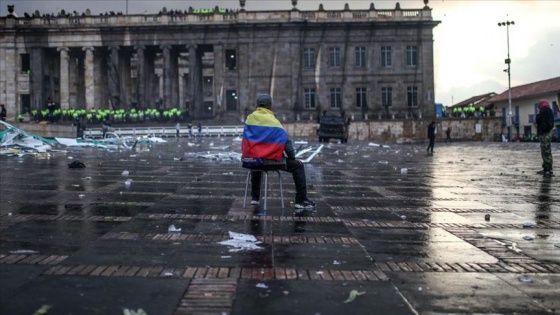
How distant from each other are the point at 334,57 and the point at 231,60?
11.6m

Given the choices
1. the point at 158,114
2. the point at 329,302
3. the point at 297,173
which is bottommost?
the point at 329,302

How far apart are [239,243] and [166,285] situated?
1.61 m

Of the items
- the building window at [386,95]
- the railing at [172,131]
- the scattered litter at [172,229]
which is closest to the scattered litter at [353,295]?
the scattered litter at [172,229]

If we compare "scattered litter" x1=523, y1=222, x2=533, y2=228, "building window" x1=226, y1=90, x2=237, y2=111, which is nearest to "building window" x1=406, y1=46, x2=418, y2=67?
"building window" x1=226, y1=90, x2=237, y2=111

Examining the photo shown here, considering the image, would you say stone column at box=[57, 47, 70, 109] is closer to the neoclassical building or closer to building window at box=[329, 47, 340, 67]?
the neoclassical building

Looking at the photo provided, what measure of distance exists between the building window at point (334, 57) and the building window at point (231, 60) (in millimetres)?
10539

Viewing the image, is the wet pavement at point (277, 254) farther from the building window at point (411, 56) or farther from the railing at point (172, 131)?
the building window at point (411, 56)

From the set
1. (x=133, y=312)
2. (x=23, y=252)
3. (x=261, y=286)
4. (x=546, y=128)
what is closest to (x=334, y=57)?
(x=546, y=128)

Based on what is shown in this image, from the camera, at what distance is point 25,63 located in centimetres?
6581

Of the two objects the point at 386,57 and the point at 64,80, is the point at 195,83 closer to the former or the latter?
the point at 64,80

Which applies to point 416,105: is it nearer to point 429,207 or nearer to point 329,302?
point 429,207

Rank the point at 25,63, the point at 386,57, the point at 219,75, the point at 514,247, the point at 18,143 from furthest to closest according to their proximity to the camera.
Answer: the point at 25,63, the point at 386,57, the point at 219,75, the point at 18,143, the point at 514,247

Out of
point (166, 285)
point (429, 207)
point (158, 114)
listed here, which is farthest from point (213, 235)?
point (158, 114)

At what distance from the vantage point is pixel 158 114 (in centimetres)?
5859
